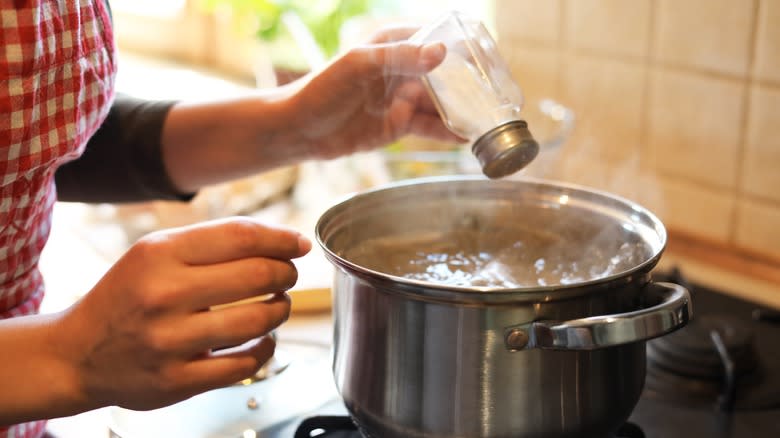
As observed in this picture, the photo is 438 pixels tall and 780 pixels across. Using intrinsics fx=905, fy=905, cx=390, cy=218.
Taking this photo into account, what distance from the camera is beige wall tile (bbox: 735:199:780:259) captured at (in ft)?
3.55

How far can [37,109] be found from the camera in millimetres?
675

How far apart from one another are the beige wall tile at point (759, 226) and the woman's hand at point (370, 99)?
0.43 metres

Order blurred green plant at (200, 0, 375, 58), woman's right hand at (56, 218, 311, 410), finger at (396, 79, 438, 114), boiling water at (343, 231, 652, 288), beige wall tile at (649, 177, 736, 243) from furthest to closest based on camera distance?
blurred green plant at (200, 0, 375, 58), beige wall tile at (649, 177, 736, 243), finger at (396, 79, 438, 114), boiling water at (343, 231, 652, 288), woman's right hand at (56, 218, 311, 410)

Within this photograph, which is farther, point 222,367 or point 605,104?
point 605,104

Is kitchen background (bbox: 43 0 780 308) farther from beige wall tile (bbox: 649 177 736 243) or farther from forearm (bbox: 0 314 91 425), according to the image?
forearm (bbox: 0 314 91 425)

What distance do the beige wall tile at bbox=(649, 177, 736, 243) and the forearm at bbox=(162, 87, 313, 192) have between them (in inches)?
20.4

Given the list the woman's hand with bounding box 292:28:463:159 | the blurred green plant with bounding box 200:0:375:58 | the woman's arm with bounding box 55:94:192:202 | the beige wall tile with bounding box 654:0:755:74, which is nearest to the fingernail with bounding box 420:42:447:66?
the woman's hand with bounding box 292:28:463:159

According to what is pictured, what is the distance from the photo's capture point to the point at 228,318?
57 centimetres

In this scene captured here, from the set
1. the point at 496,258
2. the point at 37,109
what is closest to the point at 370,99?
the point at 496,258

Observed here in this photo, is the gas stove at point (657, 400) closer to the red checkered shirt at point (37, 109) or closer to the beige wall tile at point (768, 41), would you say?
the red checkered shirt at point (37, 109)

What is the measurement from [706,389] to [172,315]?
0.54 metres

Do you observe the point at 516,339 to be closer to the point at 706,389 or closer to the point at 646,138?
the point at 706,389

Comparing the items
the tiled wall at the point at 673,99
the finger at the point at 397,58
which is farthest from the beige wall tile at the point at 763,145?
the finger at the point at 397,58

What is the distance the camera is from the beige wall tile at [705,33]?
1.05m
